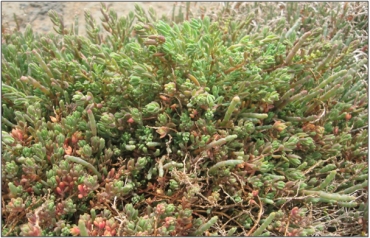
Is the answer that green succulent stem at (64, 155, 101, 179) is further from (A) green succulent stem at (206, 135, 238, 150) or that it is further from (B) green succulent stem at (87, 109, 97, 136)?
(A) green succulent stem at (206, 135, 238, 150)

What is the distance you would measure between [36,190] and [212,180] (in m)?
0.90

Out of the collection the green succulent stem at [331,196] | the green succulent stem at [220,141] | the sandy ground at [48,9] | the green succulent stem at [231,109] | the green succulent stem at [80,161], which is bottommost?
the green succulent stem at [331,196]

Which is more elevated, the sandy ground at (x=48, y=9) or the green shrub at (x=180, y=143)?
the sandy ground at (x=48, y=9)

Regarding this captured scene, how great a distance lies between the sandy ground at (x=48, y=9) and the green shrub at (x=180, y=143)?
57.6 inches

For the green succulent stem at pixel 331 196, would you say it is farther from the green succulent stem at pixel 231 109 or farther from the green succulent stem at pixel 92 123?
the green succulent stem at pixel 92 123

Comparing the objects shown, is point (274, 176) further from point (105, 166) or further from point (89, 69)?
point (89, 69)

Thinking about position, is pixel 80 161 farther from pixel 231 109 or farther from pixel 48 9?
pixel 48 9

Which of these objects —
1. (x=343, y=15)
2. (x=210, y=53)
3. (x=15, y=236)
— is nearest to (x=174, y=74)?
(x=210, y=53)

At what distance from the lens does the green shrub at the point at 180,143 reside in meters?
2.16

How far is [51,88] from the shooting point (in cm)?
262

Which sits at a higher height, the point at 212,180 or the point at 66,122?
the point at 66,122

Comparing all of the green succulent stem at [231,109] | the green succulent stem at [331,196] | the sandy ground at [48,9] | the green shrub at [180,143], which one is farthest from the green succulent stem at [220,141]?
the sandy ground at [48,9]

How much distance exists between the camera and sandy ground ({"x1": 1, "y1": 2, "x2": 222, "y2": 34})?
400 centimetres

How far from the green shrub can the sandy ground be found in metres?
1.46
